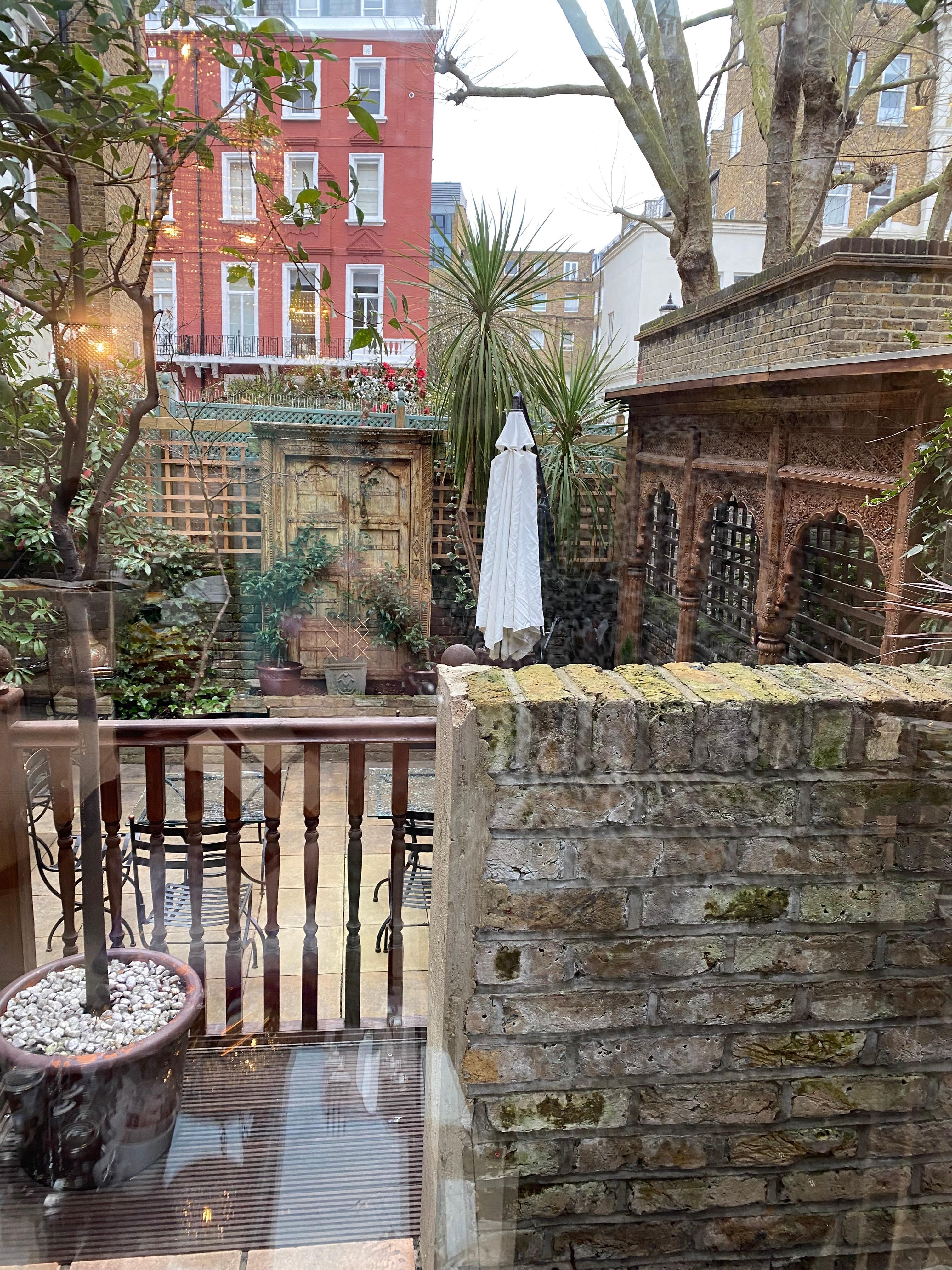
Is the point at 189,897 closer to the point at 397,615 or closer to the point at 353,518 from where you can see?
the point at 397,615

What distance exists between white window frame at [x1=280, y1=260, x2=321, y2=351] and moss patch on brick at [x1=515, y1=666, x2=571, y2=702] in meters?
0.96

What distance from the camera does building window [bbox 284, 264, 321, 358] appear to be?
1.60 m

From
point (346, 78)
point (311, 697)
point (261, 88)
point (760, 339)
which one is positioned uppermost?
point (346, 78)

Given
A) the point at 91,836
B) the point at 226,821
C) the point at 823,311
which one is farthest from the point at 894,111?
the point at 91,836

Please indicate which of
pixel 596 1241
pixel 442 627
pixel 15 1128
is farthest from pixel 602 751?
pixel 442 627

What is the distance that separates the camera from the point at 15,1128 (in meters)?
1.25

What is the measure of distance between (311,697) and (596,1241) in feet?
7.13

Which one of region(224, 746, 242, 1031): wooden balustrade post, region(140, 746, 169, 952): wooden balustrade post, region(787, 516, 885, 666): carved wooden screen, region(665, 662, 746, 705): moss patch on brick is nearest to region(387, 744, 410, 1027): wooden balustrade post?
region(224, 746, 242, 1031): wooden balustrade post

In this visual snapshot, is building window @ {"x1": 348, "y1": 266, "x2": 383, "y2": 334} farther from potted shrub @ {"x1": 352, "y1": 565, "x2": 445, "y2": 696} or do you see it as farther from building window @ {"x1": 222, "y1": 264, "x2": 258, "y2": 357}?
potted shrub @ {"x1": 352, "y1": 565, "x2": 445, "y2": 696}

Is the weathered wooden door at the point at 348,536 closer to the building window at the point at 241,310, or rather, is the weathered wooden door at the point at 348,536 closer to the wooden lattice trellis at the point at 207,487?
the wooden lattice trellis at the point at 207,487

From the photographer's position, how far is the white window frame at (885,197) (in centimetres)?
140

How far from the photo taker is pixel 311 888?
1629 millimetres

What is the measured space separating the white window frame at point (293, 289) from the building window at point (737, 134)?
81 cm

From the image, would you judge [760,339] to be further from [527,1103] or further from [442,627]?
[527,1103]
